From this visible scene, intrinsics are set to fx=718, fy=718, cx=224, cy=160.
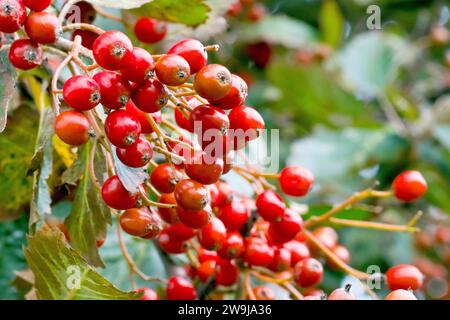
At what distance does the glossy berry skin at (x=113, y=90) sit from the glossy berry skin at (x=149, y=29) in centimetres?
43

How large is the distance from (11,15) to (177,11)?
1.42 feet

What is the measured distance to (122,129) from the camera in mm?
1064

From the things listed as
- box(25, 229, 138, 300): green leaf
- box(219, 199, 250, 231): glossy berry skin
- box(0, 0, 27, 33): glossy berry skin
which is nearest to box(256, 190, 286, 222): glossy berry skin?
box(219, 199, 250, 231): glossy berry skin

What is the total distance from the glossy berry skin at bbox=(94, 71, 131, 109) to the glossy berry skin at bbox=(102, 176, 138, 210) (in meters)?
0.13

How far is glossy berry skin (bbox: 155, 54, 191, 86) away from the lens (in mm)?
1079

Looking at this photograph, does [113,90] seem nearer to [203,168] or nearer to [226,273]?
[203,168]

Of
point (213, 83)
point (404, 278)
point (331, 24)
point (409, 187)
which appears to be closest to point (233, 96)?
point (213, 83)

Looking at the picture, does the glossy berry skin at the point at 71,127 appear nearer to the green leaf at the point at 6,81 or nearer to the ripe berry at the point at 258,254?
the green leaf at the point at 6,81

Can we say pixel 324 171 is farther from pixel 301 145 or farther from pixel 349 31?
pixel 349 31

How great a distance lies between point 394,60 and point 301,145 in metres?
0.80

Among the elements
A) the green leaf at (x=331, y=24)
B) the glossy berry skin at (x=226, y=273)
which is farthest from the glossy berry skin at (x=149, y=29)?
the green leaf at (x=331, y=24)

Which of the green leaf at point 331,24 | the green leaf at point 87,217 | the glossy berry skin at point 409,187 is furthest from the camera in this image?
the green leaf at point 331,24

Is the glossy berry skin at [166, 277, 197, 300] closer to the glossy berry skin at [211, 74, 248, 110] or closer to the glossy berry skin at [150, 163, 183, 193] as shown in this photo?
the glossy berry skin at [150, 163, 183, 193]

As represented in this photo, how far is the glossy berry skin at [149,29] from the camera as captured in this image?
4.97ft
